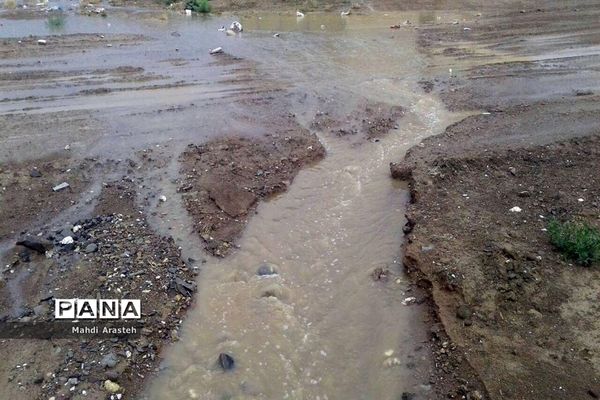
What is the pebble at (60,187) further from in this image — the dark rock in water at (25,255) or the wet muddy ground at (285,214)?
the dark rock in water at (25,255)

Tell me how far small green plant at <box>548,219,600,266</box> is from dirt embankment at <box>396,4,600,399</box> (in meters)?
0.13

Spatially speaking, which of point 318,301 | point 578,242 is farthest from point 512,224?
point 318,301

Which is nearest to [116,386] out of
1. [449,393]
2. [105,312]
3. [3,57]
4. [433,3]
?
[105,312]

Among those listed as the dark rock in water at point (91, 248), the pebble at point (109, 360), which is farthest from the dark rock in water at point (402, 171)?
the pebble at point (109, 360)

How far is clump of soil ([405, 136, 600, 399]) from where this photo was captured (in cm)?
468

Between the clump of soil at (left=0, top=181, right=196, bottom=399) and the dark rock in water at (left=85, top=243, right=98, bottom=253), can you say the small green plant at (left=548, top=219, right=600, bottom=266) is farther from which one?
the dark rock in water at (left=85, top=243, right=98, bottom=253)

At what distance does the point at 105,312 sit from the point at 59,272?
963 mm

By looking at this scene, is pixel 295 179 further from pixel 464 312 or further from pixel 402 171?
pixel 464 312

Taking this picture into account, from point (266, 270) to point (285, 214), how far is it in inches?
51.3

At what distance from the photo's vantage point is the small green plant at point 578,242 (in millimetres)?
5766

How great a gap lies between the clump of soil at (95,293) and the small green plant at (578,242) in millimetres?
4578

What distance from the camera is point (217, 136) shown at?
29.9 ft

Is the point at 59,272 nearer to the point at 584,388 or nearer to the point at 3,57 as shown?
the point at 584,388

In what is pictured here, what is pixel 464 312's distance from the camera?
527 centimetres
